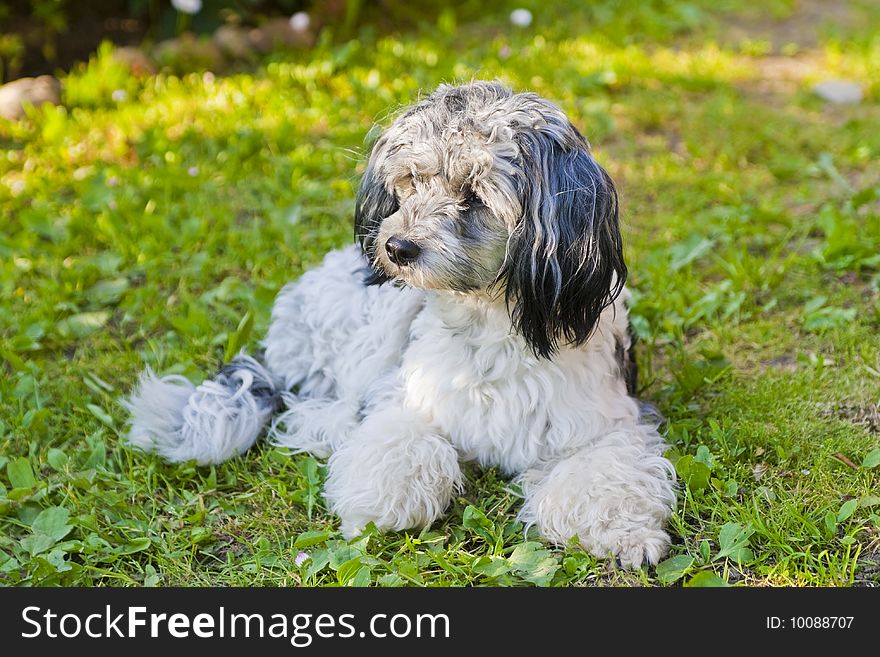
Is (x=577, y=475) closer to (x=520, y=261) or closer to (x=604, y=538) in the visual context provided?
(x=604, y=538)

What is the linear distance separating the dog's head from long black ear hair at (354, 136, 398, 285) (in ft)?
0.67

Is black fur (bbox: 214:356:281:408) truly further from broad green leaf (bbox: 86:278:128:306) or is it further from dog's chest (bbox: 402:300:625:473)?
broad green leaf (bbox: 86:278:128:306)

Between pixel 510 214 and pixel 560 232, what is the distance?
0.14 meters

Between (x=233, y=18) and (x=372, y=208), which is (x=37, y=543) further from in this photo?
(x=233, y=18)

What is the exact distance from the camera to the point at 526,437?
3.01m

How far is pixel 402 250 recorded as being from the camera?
2.67m

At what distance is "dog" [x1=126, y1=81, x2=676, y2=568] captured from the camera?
105 inches

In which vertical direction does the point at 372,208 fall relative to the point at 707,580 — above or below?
above

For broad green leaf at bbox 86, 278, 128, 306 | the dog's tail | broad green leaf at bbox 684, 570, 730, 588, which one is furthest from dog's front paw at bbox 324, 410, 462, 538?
broad green leaf at bbox 86, 278, 128, 306

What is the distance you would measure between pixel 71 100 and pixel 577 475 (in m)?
3.89

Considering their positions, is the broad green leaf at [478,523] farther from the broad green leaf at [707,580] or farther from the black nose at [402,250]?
the black nose at [402,250]

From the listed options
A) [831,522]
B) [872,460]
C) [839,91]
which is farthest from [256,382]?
[839,91]

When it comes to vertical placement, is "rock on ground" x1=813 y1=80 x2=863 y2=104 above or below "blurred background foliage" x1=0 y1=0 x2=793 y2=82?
below
